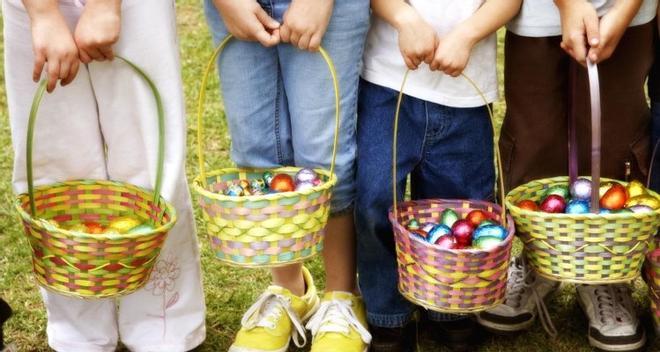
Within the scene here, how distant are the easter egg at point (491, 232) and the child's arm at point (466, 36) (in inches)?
15.2

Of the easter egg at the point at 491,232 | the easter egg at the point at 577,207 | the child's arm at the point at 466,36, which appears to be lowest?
the easter egg at the point at 491,232

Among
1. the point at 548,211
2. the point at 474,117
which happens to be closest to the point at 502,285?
the point at 548,211

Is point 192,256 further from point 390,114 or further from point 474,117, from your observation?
point 474,117

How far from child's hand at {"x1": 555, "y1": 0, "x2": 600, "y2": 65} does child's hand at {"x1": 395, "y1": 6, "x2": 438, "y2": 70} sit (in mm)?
318

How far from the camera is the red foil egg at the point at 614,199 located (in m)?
2.64

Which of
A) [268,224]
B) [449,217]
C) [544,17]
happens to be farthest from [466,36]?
[268,224]

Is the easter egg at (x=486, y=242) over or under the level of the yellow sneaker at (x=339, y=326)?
over

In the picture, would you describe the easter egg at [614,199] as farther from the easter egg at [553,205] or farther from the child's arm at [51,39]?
the child's arm at [51,39]

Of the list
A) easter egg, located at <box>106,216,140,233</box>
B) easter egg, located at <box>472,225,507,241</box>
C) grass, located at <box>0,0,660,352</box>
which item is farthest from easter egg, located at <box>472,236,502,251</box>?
easter egg, located at <box>106,216,140,233</box>

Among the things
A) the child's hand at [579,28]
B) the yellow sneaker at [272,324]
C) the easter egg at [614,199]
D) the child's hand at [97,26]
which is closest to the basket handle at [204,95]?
the child's hand at [97,26]

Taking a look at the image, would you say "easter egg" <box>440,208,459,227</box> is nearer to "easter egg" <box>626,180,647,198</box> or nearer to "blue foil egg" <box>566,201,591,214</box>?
"blue foil egg" <box>566,201,591,214</box>

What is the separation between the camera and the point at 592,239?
8.17ft

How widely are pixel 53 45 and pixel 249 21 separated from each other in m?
0.45

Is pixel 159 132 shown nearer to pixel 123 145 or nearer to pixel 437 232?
pixel 123 145
